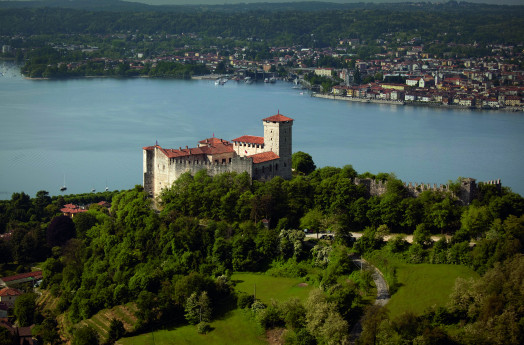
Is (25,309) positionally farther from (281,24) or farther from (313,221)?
(281,24)

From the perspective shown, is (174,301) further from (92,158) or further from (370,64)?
(370,64)

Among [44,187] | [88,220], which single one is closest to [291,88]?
[44,187]

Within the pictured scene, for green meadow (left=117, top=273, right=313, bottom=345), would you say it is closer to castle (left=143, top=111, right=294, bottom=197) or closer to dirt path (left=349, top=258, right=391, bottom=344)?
dirt path (left=349, top=258, right=391, bottom=344)

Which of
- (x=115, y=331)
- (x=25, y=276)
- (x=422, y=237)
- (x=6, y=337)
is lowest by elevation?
(x=25, y=276)

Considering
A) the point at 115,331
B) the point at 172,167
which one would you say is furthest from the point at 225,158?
the point at 115,331

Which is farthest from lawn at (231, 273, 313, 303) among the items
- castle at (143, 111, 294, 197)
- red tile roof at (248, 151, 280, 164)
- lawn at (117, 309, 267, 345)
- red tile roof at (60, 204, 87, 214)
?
red tile roof at (60, 204, 87, 214)
